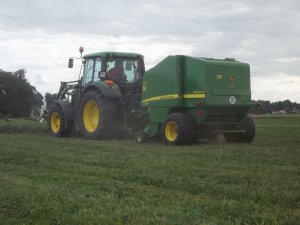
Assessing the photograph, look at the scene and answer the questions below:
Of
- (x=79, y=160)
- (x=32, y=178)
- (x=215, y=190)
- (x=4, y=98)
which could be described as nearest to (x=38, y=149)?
(x=79, y=160)

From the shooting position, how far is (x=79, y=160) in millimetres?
8602

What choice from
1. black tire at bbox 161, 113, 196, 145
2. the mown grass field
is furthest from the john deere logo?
the mown grass field

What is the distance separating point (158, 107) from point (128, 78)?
2.17 meters

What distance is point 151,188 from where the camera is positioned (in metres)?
5.88

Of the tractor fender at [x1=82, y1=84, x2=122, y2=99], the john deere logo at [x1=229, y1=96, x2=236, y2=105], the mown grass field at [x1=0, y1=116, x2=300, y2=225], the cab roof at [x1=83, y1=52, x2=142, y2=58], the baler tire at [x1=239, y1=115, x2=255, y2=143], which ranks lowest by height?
the mown grass field at [x1=0, y1=116, x2=300, y2=225]

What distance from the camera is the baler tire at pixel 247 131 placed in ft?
41.5

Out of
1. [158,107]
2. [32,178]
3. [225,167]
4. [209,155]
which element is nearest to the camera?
[32,178]

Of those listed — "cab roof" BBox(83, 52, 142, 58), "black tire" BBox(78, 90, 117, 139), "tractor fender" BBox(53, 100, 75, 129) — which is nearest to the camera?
"black tire" BBox(78, 90, 117, 139)

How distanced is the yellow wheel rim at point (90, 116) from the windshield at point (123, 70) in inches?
37.8

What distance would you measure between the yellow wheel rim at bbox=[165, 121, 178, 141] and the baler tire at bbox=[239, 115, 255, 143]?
192 cm

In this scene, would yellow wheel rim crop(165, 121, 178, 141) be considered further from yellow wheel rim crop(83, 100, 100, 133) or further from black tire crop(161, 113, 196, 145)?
yellow wheel rim crop(83, 100, 100, 133)

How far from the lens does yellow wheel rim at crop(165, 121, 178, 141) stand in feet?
39.4

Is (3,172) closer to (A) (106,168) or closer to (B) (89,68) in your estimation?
(A) (106,168)

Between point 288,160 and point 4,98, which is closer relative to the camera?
point 288,160
